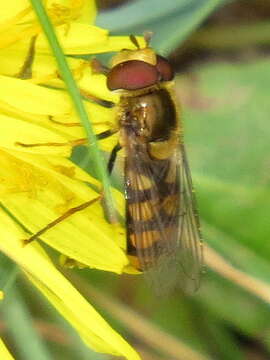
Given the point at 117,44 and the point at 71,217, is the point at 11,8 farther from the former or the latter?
the point at 71,217

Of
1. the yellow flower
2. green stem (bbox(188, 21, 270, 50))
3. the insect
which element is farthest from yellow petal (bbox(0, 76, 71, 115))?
green stem (bbox(188, 21, 270, 50))

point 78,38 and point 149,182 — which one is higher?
point 78,38

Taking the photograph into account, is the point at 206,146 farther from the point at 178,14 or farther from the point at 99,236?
the point at 99,236

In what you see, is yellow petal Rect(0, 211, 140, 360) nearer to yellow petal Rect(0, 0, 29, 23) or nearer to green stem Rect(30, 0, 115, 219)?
green stem Rect(30, 0, 115, 219)

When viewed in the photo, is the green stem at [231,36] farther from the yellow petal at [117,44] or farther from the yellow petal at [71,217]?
the yellow petal at [71,217]

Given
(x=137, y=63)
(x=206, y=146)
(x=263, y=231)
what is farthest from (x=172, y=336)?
(x=137, y=63)

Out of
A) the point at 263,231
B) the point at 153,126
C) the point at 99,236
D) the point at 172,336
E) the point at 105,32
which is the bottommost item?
the point at 172,336

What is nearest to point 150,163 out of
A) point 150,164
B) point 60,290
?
point 150,164
